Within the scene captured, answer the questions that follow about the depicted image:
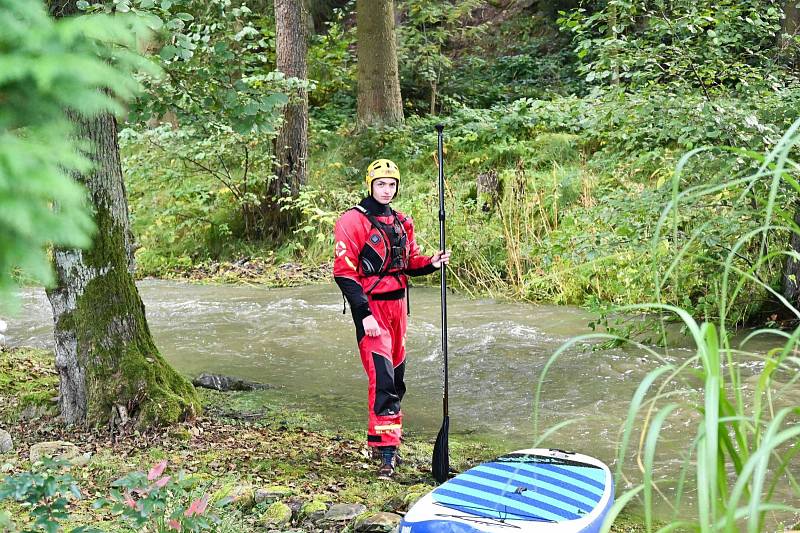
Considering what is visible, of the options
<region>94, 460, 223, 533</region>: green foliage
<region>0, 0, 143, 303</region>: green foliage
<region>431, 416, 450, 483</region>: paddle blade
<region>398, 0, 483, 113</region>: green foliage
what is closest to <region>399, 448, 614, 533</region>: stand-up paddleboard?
<region>431, 416, 450, 483</region>: paddle blade

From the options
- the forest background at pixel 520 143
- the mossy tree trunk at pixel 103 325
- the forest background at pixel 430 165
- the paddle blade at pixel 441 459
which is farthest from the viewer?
the forest background at pixel 520 143

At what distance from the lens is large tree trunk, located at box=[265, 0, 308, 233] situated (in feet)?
46.2

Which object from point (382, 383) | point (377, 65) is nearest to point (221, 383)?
point (382, 383)

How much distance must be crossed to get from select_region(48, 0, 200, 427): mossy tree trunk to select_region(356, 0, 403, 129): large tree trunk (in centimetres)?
1087

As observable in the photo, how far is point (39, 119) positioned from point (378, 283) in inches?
158

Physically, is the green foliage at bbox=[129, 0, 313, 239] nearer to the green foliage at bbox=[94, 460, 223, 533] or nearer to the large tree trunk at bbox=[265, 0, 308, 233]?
the green foliage at bbox=[94, 460, 223, 533]

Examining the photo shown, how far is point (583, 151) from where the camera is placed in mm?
13797

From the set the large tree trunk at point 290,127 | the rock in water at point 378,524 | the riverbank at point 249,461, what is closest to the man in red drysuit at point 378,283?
the riverbank at point 249,461

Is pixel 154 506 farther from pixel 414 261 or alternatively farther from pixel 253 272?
pixel 253 272

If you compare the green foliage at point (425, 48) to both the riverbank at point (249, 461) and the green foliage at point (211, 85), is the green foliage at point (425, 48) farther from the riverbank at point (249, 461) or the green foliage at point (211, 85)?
the riverbank at point (249, 461)

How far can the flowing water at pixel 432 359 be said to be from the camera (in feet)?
20.7

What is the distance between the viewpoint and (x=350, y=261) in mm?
5348

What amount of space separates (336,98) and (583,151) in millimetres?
7204

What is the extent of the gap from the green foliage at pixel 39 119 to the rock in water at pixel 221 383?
5881 millimetres
